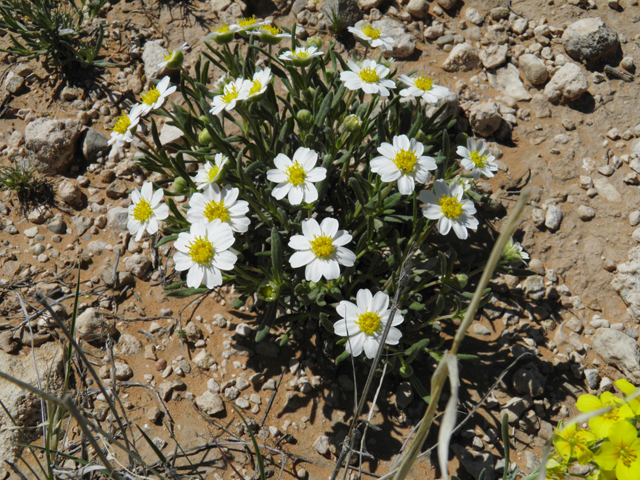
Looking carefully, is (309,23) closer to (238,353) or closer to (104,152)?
(104,152)

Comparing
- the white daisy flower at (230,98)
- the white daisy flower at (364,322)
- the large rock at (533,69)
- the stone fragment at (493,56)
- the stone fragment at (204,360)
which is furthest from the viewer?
the stone fragment at (493,56)

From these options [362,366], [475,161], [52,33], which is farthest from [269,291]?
[52,33]

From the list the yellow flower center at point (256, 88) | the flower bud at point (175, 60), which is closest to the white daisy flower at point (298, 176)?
the yellow flower center at point (256, 88)

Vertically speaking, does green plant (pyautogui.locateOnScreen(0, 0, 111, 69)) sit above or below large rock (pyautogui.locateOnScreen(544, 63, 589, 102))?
above

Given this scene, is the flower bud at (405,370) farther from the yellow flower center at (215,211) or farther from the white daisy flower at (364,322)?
the yellow flower center at (215,211)

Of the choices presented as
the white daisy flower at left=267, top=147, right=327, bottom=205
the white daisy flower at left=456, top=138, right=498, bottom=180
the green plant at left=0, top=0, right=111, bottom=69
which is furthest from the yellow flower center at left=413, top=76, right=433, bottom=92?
the green plant at left=0, top=0, right=111, bottom=69

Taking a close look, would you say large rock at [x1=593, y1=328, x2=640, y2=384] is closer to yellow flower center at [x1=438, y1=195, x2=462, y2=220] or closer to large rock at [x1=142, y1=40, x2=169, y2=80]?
yellow flower center at [x1=438, y1=195, x2=462, y2=220]

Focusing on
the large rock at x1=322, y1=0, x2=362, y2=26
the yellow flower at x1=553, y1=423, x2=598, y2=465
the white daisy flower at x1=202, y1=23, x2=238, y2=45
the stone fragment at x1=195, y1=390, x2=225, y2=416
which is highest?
the white daisy flower at x1=202, y1=23, x2=238, y2=45
